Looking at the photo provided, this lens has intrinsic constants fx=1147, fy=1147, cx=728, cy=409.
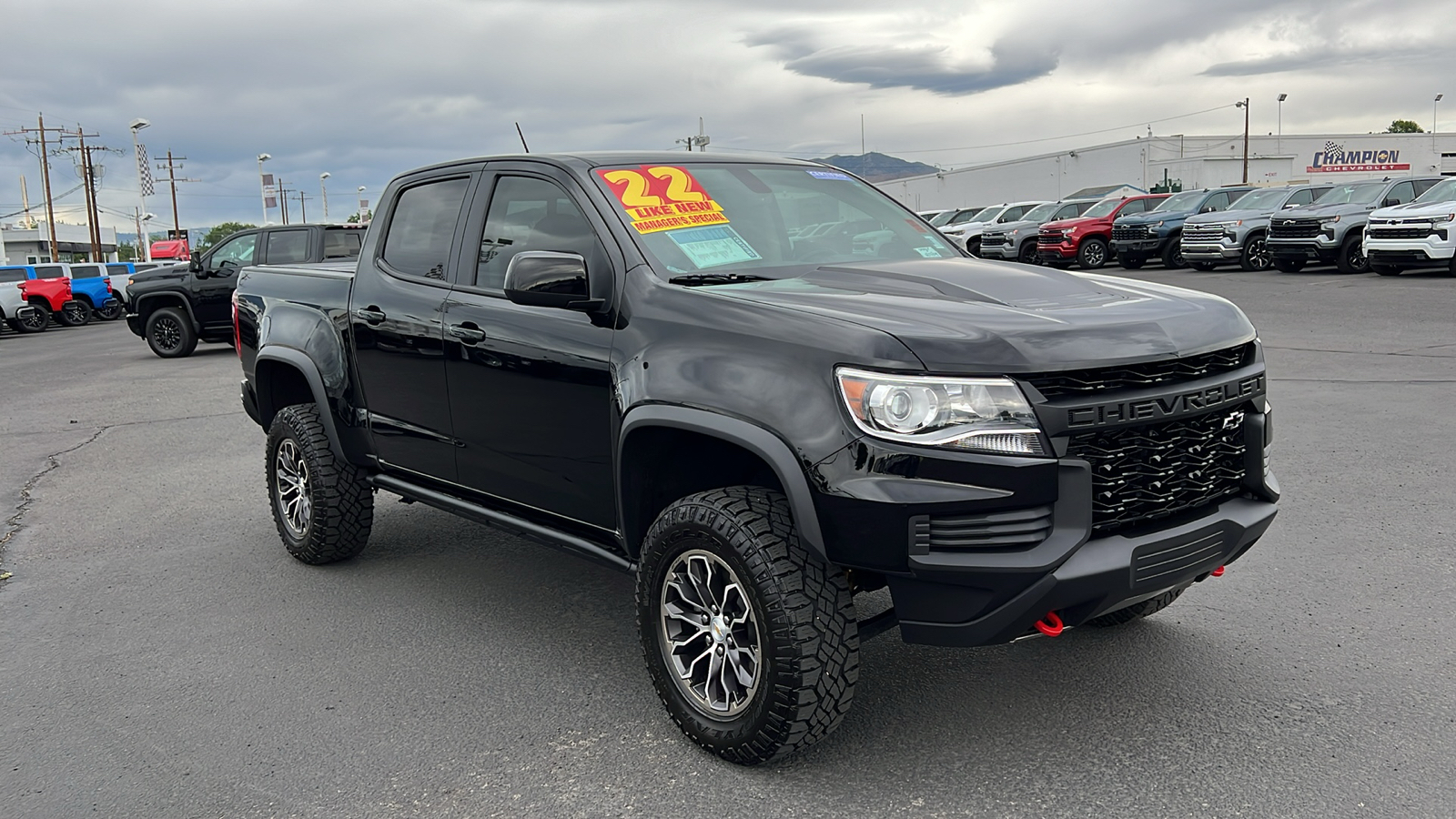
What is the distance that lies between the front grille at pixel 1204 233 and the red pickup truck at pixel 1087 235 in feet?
9.48

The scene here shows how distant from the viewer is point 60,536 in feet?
21.2

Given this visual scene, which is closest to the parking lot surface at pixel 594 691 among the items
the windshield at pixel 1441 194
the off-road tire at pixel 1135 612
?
the off-road tire at pixel 1135 612

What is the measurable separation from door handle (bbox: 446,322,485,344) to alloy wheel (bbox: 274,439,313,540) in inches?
60.7

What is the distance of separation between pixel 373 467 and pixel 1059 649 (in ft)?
10.2

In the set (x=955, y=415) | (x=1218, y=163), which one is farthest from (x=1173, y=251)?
(x=1218, y=163)

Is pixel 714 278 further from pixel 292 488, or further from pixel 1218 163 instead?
pixel 1218 163

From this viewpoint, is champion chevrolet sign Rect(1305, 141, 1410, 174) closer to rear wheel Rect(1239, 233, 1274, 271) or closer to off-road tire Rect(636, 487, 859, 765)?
rear wheel Rect(1239, 233, 1274, 271)

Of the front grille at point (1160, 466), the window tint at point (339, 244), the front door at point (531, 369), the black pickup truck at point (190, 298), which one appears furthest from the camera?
the black pickup truck at point (190, 298)

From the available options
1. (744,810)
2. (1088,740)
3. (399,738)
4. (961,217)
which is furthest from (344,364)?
(961,217)

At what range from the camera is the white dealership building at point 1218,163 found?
2554 inches

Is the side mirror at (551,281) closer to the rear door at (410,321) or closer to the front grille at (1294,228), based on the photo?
the rear door at (410,321)

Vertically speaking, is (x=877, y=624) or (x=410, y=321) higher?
(x=410, y=321)

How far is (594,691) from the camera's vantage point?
13.1 feet

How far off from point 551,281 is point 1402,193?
23158 mm
